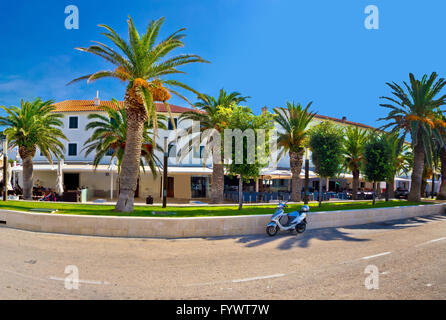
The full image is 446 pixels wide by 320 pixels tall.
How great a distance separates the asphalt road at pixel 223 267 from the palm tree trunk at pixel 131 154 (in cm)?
322

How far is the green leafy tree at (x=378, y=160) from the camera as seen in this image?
61.5ft

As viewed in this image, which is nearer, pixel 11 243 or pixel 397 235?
pixel 11 243

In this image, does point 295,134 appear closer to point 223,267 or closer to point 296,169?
point 296,169

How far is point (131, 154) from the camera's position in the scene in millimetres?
12555

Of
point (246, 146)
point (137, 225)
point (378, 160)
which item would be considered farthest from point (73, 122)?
point (378, 160)

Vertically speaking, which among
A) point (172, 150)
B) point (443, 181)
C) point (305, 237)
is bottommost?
point (305, 237)

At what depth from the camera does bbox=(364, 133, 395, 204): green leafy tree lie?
1873cm

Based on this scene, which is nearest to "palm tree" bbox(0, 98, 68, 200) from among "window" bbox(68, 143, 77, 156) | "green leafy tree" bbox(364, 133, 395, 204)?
"window" bbox(68, 143, 77, 156)

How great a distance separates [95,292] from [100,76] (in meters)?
10.3

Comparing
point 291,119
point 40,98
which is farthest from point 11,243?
point 291,119

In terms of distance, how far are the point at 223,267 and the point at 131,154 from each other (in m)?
7.97

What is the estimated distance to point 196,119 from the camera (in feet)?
68.5

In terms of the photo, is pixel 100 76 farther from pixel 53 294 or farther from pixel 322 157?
pixel 322 157

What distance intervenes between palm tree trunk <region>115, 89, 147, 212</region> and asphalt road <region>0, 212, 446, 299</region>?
322 cm
